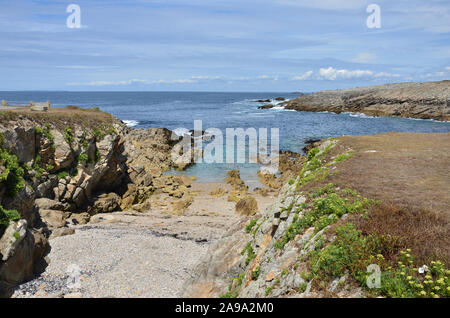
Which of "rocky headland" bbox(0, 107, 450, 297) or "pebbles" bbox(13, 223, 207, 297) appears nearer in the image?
"rocky headland" bbox(0, 107, 450, 297)

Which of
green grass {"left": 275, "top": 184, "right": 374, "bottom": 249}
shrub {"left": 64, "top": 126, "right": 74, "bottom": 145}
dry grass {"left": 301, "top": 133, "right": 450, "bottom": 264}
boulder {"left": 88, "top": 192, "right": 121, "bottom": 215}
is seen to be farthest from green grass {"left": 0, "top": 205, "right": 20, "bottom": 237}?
dry grass {"left": 301, "top": 133, "right": 450, "bottom": 264}

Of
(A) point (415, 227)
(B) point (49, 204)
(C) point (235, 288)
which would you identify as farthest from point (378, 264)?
(B) point (49, 204)

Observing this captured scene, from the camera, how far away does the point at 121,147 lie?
1332 inches

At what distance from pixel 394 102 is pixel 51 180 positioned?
10255cm

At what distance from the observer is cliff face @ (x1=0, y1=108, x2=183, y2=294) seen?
51.5ft

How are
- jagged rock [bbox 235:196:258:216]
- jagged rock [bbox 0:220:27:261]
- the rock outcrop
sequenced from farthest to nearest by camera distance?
jagged rock [bbox 235:196:258:216], jagged rock [bbox 0:220:27:261], the rock outcrop

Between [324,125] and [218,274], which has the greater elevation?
[324,125]

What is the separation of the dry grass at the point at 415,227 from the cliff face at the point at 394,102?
293 feet

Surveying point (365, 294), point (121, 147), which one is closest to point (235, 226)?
point (365, 294)

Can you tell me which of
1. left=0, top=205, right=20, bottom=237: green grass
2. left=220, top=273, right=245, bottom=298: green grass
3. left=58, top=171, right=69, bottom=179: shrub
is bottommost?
left=220, top=273, right=245, bottom=298: green grass

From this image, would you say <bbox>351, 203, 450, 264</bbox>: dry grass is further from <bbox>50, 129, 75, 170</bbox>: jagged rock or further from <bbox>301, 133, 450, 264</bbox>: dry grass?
<bbox>50, 129, 75, 170</bbox>: jagged rock

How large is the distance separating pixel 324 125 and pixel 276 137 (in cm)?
2081

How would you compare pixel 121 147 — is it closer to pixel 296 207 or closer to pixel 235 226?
pixel 235 226

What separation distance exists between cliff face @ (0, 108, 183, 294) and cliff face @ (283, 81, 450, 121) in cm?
8592
